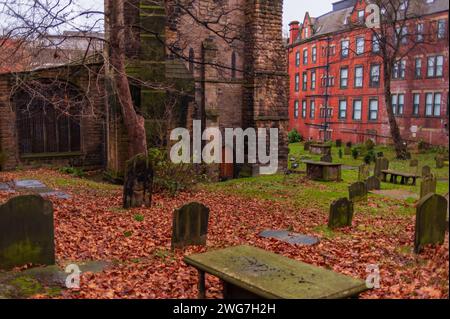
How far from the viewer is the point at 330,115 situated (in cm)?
3916

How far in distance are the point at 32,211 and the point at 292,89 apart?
127 ft

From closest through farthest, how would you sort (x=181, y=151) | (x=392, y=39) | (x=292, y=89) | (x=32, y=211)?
(x=32, y=211), (x=181, y=151), (x=392, y=39), (x=292, y=89)

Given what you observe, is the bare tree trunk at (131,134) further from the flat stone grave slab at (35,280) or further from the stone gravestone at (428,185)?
the stone gravestone at (428,185)

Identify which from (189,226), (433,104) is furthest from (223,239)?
(433,104)

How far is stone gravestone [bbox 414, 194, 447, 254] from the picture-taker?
7133mm

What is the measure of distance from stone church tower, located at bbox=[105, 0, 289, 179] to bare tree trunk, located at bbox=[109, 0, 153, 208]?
6.93ft

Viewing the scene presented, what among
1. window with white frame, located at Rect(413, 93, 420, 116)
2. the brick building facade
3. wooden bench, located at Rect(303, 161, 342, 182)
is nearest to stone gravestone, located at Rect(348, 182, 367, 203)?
wooden bench, located at Rect(303, 161, 342, 182)

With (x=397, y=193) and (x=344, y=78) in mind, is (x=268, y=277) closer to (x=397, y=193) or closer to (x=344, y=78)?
(x=397, y=193)

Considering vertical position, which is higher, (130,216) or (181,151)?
(181,151)

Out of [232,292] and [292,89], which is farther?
[292,89]

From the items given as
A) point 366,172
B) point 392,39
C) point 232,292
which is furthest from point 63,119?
point 392,39

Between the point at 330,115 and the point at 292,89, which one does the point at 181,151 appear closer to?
the point at 330,115

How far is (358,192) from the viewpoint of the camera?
13.3 metres

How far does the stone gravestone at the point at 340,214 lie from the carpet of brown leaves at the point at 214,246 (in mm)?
300
